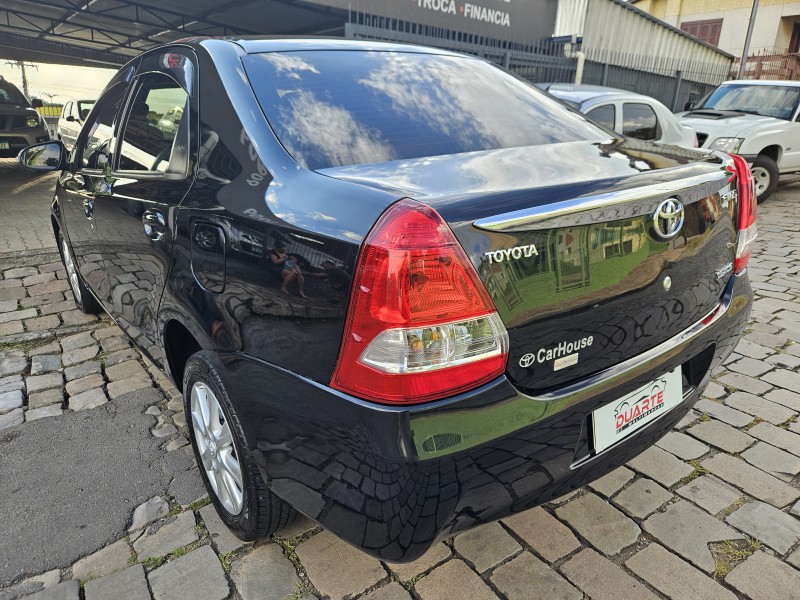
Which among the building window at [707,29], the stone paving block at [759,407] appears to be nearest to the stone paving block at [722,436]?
the stone paving block at [759,407]

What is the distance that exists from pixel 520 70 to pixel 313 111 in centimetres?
1169

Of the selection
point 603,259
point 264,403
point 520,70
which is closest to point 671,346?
point 603,259

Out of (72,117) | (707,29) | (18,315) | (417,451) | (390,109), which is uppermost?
(707,29)

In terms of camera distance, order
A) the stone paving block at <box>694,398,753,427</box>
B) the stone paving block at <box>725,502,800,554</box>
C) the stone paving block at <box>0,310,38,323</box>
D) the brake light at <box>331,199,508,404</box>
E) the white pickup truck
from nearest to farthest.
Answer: the brake light at <box>331,199,508,404</box> < the stone paving block at <box>725,502,800,554</box> < the stone paving block at <box>694,398,753,427</box> < the stone paving block at <box>0,310,38,323</box> < the white pickup truck

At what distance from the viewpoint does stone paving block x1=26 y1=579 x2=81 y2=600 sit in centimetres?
185

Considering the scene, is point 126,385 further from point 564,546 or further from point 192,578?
point 564,546

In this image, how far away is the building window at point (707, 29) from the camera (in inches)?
1083

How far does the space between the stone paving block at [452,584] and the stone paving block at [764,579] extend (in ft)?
2.64

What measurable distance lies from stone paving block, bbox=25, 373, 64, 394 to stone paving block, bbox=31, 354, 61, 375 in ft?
0.22

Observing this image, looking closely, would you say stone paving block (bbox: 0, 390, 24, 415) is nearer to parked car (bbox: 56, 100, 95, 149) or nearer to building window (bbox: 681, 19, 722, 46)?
parked car (bbox: 56, 100, 95, 149)

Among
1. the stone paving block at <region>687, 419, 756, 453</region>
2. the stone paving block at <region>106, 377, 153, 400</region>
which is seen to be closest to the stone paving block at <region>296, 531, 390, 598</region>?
the stone paving block at <region>687, 419, 756, 453</region>

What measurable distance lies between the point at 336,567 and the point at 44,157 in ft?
9.90

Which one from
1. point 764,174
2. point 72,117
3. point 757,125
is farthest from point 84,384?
point 72,117

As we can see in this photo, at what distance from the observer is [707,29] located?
27844 millimetres
